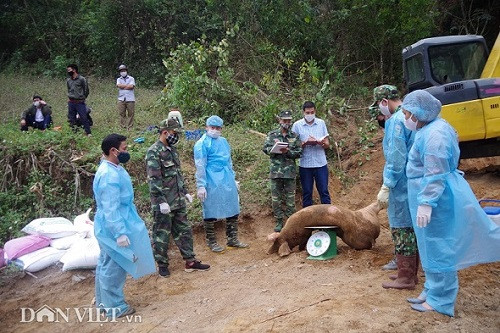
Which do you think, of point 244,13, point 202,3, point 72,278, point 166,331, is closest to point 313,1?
point 244,13

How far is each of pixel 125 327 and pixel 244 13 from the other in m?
11.1

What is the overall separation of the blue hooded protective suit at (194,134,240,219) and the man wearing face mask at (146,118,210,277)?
0.57 m

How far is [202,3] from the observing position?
56.1 ft

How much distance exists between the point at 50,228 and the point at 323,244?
3.29 meters

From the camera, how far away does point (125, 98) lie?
436 inches

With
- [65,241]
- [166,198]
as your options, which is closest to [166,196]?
[166,198]

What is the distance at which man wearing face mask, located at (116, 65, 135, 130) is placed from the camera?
11.0 metres

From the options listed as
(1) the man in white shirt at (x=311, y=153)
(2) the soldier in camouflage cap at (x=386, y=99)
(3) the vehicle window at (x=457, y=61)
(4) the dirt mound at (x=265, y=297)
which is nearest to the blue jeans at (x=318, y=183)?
(1) the man in white shirt at (x=311, y=153)

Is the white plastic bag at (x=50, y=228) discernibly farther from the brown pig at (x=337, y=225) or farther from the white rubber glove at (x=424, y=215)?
the white rubber glove at (x=424, y=215)

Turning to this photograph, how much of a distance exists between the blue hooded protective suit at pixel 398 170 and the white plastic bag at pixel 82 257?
3.33m

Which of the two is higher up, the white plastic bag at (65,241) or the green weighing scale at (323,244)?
the white plastic bag at (65,241)

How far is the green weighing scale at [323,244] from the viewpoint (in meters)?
5.88

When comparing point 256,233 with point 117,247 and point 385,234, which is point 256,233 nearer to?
point 385,234

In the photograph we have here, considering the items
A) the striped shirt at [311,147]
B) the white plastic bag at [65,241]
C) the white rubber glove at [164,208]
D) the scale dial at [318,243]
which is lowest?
the scale dial at [318,243]
